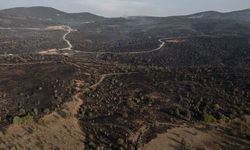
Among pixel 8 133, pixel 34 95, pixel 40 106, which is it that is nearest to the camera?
pixel 8 133

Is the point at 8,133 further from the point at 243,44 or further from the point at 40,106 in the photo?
the point at 243,44

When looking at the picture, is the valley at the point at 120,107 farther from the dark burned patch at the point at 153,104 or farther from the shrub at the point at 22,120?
the shrub at the point at 22,120

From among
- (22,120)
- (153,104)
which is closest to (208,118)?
(153,104)

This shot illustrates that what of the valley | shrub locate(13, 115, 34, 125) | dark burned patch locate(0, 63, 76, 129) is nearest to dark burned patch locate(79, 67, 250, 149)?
the valley

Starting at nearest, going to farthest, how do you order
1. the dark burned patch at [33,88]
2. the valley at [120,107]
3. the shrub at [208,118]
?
1. the valley at [120,107]
2. the shrub at [208,118]
3. the dark burned patch at [33,88]

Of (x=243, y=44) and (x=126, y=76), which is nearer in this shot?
(x=126, y=76)

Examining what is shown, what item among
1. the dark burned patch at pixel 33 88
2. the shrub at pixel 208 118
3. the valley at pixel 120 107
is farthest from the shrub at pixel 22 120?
the shrub at pixel 208 118

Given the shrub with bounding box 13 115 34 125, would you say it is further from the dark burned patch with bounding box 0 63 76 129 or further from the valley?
the dark burned patch with bounding box 0 63 76 129

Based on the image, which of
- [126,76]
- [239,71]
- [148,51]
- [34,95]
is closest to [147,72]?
[126,76]
